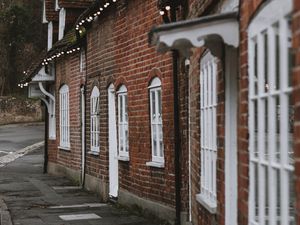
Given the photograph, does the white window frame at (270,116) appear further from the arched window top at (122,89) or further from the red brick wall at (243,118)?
the arched window top at (122,89)

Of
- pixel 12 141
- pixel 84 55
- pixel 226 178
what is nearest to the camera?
pixel 226 178

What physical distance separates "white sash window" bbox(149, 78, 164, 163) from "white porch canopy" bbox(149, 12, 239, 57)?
608 centimetres

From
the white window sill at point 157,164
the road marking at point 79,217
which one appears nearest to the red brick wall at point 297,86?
the white window sill at point 157,164

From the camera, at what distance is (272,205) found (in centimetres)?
474

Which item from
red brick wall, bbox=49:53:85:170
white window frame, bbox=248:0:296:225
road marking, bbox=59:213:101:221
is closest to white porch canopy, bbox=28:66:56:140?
red brick wall, bbox=49:53:85:170

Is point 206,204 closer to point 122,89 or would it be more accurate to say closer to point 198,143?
point 198,143

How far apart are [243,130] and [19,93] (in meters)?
50.3

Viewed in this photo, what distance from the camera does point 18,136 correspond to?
136ft

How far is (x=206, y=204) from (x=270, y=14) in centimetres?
347

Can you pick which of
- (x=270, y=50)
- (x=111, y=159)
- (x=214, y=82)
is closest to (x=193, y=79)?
(x=214, y=82)

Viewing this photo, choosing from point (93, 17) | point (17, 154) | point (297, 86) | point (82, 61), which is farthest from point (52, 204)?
point (17, 154)

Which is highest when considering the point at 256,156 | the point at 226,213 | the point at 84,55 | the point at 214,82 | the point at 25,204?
the point at 84,55

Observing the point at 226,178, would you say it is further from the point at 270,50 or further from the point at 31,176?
the point at 31,176

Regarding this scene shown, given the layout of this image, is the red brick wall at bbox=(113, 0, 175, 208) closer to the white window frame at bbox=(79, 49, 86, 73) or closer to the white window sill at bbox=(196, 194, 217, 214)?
the white window sill at bbox=(196, 194, 217, 214)
